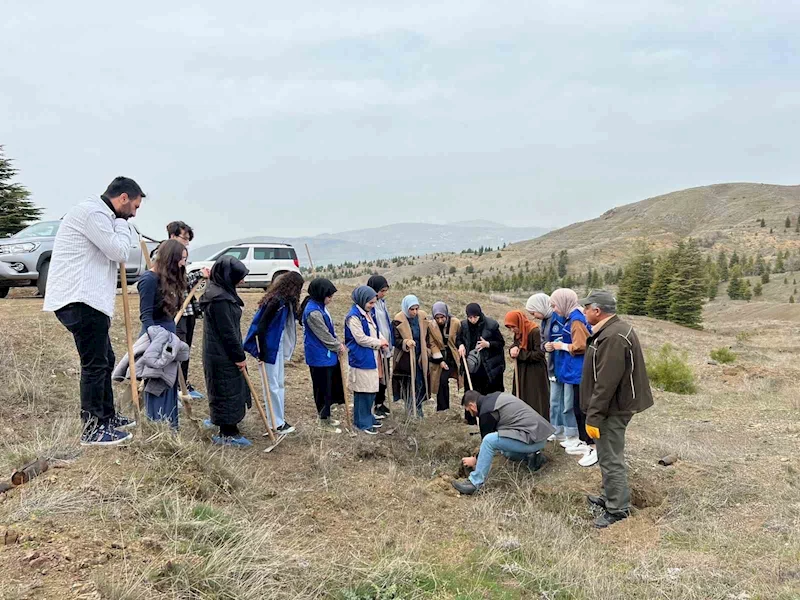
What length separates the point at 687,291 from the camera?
1185 inches

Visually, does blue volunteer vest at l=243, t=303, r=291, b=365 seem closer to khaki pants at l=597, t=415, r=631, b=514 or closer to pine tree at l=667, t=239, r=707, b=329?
khaki pants at l=597, t=415, r=631, b=514

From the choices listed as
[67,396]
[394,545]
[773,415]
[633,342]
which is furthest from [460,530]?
[773,415]

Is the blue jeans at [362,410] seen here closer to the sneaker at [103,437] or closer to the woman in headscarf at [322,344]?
the woman in headscarf at [322,344]

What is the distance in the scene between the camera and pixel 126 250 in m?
4.14

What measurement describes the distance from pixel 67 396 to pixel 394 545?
4339 mm

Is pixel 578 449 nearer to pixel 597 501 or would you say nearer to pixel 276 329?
pixel 597 501

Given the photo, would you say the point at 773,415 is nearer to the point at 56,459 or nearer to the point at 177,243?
the point at 177,243

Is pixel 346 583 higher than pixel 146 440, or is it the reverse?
pixel 146 440

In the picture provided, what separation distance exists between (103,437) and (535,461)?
4017 mm

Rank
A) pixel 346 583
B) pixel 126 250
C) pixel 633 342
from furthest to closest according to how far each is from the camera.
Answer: pixel 633 342
pixel 126 250
pixel 346 583

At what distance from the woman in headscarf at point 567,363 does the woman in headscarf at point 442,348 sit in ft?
4.86

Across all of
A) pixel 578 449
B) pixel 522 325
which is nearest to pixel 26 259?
pixel 522 325

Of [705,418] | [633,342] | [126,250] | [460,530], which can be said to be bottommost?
[705,418]

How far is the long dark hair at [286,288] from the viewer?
563 centimetres
